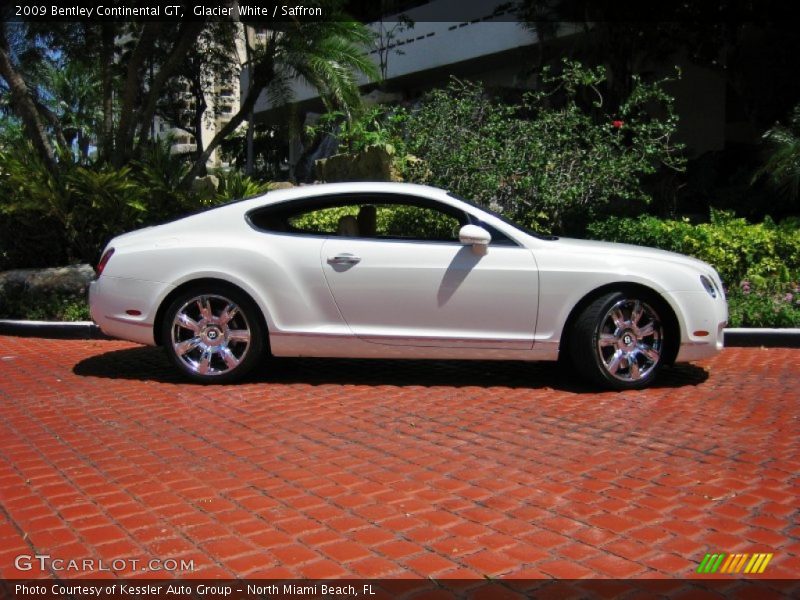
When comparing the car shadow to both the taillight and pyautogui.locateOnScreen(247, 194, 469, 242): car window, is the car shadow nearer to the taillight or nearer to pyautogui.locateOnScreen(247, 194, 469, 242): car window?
the taillight

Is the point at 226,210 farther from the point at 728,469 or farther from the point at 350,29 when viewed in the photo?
the point at 350,29

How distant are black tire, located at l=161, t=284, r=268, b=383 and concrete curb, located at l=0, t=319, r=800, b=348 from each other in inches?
103

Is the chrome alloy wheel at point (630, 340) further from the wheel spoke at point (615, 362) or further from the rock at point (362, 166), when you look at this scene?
the rock at point (362, 166)

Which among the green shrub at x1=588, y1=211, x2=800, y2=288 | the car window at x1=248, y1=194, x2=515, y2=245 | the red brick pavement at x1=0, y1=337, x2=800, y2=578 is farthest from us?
the green shrub at x1=588, y1=211, x2=800, y2=288

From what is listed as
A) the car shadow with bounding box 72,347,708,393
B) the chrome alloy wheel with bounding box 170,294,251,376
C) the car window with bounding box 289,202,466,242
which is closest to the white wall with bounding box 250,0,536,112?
the car window with bounding box 289,202,466,242

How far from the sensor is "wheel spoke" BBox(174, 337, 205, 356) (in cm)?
639

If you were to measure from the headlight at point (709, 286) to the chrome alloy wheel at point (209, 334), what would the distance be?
3.42 m

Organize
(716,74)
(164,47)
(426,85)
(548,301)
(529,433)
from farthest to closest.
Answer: (426,85) < (716,74) < (164,47) < (548,301) < (529,433)

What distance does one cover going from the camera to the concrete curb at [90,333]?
27.9ft

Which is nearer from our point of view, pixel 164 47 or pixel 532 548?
pixel 532 548

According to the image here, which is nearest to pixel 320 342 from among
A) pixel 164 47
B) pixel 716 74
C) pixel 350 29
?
pixel 350 29

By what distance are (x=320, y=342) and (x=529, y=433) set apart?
1897 mm

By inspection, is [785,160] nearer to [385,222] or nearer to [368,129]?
[385,222]
